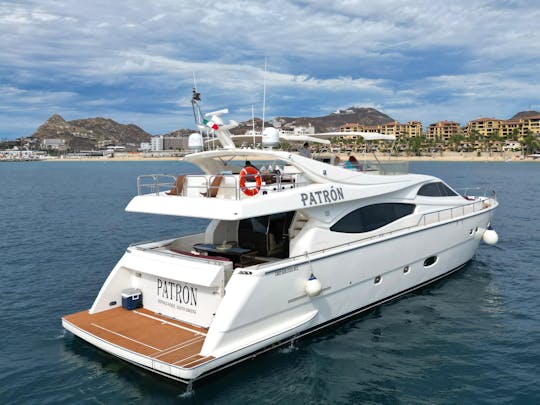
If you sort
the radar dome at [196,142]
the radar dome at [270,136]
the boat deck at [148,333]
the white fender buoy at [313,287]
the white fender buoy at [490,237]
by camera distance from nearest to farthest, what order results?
the boat deck at [148,333]
the white fender buoy at [313,287]
the radar dome at [270,136]
the radar dome at [196,142]
the white fender buoy at [490,237]

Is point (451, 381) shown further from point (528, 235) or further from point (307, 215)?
point (528, 235)

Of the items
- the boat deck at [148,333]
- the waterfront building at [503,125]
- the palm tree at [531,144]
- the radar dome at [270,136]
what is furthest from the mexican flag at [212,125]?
the waterfront building at [503,125]

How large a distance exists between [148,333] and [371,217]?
5378 millimetres

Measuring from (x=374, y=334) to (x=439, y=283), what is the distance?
4003 mm

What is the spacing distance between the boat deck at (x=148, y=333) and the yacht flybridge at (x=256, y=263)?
0.06 feet

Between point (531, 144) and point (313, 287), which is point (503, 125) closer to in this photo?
point (531, 144)

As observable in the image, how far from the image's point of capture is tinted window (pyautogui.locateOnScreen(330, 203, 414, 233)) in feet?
32.5

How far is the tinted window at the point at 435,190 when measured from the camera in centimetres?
1247

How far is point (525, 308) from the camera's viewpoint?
11.0 m

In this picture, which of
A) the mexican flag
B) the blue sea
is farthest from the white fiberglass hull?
the mexican flag

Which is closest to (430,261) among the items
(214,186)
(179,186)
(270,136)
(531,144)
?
(270,136)

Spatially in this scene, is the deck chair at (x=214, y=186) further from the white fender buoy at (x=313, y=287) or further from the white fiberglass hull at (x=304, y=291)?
the white fender buoy at (x=313, y=287)

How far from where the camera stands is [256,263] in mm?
9531

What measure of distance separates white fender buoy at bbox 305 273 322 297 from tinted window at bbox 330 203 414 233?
1.58m
